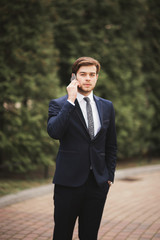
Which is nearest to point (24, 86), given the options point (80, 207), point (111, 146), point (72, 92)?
point (111, 146)

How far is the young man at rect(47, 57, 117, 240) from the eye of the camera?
2.52 meters

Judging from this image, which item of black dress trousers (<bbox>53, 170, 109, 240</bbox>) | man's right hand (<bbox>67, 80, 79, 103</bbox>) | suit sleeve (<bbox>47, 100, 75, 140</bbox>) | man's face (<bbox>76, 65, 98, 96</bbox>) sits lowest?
black dress trousers (<bbox>53, 170, 109, 240</bbox>)

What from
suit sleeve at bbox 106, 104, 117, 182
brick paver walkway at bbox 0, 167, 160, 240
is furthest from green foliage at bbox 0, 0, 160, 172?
suit sleeve at bbox 106, 104, 117, 182

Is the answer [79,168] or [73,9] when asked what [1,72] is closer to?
[73,9]

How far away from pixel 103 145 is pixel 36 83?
516 centimetres

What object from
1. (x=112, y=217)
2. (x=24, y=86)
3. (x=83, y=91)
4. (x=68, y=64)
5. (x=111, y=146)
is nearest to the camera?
(x=83, y=91)

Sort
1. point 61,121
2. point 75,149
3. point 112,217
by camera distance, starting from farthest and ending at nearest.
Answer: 1. point 112,217
2. point 75,149
3. point 61,121

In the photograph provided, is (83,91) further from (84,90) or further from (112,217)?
(112,217)

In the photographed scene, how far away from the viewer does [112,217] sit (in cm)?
492

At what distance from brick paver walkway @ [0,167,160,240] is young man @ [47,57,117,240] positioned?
1563 millimetres

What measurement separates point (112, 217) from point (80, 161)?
2.73m

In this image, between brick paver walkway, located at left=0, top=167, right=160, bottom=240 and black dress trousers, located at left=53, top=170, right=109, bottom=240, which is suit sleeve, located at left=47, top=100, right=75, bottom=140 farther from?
brick paver walkway, located at left=0, top=167, right=160, bottom=240

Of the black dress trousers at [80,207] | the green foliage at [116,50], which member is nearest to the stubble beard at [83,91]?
the black dress trousers at [80,207]

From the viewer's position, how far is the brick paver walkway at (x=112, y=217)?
411cm
